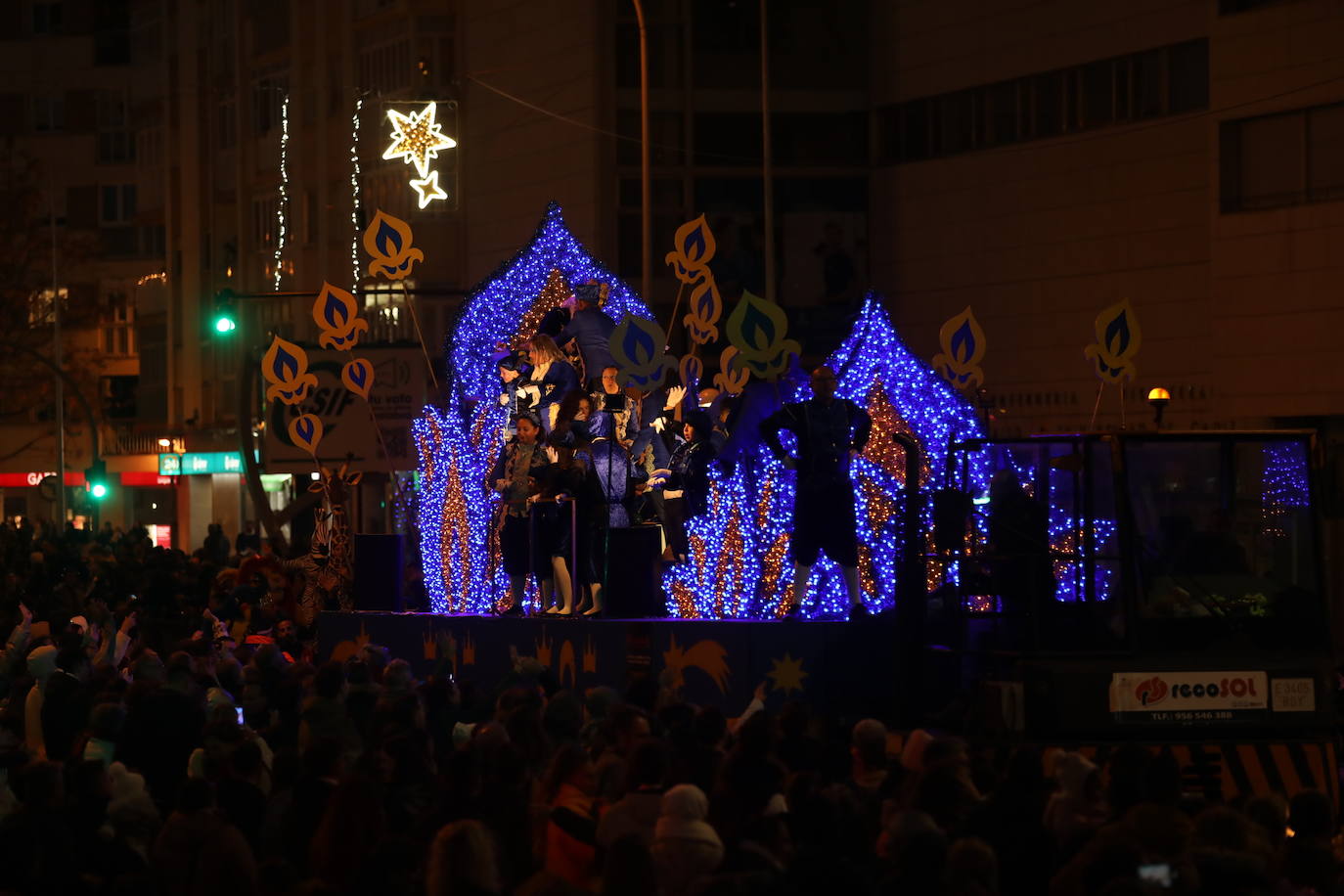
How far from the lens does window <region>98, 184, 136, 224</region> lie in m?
69.0

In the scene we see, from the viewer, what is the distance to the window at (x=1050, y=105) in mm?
34312

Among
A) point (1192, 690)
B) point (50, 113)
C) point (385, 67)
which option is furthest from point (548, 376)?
point (50, 113)

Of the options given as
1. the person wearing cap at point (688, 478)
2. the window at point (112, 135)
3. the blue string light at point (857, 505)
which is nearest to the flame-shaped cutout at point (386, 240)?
the person wearing cap at point (688, 478)

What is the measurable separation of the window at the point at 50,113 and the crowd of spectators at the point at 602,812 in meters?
59.1

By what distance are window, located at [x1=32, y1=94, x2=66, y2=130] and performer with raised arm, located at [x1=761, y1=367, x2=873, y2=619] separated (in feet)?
181

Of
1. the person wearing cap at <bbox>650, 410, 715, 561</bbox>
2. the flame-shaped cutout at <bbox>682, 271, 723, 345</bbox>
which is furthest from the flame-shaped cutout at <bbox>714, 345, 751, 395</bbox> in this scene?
the flame-shaped cutout at <bbox>682, 271, 723, 345</bbox>

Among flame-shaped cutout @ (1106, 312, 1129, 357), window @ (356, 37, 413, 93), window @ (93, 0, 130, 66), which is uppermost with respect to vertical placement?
window @ (93, 0, 130, 66)

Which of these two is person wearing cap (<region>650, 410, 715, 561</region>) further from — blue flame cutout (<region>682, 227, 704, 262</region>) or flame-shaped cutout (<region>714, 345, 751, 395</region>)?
blue flame cutout (<region>682, 227, 704, 262</region>)

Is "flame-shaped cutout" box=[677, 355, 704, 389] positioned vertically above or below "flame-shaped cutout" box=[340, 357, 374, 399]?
below

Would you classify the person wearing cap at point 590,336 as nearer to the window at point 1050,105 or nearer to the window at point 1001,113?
the window at point 1050,105

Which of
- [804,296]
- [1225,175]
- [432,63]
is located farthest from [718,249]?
[1225,175]

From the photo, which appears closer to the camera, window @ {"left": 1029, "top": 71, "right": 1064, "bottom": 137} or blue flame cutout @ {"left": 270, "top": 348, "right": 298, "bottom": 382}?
blue flame cutout @ {"left": 270, "top": 348, "right": 298, "bottom": 382}

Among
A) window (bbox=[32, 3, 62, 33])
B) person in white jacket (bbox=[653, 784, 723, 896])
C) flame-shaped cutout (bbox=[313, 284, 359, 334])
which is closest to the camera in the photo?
person in white jacket (bbox=[653, 784, 723, 896])

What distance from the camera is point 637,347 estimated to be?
62.6 ft
